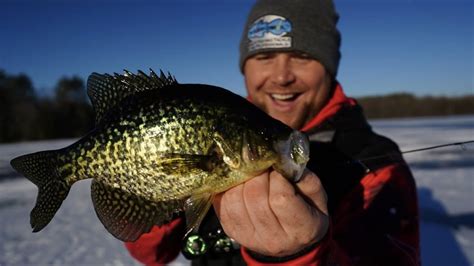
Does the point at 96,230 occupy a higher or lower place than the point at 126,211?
lower

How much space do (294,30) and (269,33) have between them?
0.71 feet

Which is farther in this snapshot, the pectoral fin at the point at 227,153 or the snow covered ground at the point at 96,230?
the snow covered ground at the point at 96,230

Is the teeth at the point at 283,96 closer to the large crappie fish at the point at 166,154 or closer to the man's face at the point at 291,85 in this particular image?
the man's face at the point at 291,85

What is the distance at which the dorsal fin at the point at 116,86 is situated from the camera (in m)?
1.56

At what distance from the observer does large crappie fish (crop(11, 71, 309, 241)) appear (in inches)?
55.1

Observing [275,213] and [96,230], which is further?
[96,230]

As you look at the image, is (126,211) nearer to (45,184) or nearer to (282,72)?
(45,184)

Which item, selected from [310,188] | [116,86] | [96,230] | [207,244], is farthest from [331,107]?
[96,230]

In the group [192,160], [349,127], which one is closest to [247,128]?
[192,160]

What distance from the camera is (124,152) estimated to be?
143cm

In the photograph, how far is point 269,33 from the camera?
10.3 ft

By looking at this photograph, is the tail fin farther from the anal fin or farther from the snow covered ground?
the snow covered ground

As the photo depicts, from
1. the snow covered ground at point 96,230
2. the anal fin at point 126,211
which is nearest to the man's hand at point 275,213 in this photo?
the anal fin at point 126,211

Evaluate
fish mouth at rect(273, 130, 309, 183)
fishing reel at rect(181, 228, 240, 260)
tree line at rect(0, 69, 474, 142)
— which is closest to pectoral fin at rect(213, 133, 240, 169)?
fish mouth at rect(273, 130, 309, 183)
